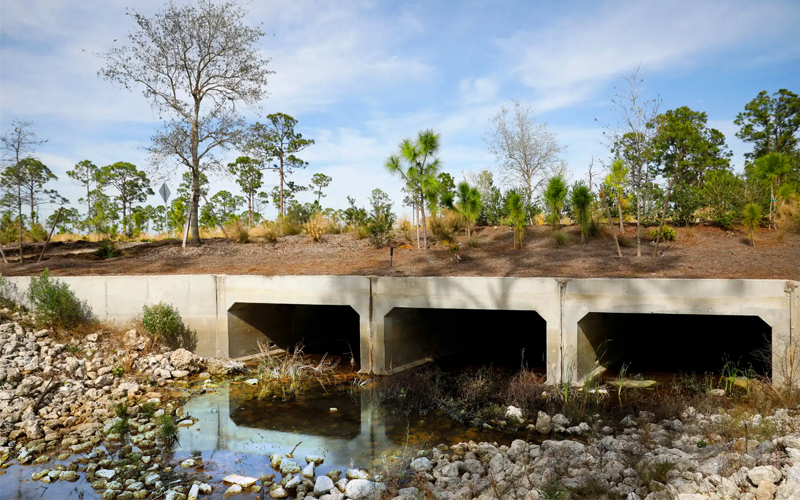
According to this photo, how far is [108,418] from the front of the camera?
8820 millimetres

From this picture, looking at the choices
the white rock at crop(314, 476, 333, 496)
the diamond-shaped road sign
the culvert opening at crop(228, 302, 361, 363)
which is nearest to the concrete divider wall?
the culvert opening at crop(228, 302, 361, 363)

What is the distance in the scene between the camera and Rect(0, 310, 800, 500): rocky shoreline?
18.5 ft

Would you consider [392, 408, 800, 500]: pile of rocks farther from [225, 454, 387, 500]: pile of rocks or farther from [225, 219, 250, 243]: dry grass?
[225, 219, 250, 243]: dry grass

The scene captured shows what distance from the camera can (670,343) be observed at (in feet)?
46.9

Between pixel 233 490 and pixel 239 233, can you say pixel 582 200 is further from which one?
pixel 233 490

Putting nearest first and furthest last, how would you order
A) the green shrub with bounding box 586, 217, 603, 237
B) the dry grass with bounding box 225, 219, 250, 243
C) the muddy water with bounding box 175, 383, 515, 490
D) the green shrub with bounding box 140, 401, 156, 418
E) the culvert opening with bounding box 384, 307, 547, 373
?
the muddy water with bounding box 175, 383, 515, 490 → the green shrub with bounding box 140, 401, 156, 418 → the culvert opening with bounding box 384, 307, 547, 373 → the green shrub with bounding box 586, 217, 603, 237 → the dry grass with bounding box 225, 219, 250, 243

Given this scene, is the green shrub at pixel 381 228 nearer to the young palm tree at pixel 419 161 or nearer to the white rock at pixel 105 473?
the young palm tree at pixel 419 161

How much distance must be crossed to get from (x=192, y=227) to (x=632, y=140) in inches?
606

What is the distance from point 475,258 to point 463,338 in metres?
2.30

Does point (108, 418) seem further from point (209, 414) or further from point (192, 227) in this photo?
point (192, 227)

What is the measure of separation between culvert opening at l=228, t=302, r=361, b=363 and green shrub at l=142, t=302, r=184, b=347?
49.0 inches

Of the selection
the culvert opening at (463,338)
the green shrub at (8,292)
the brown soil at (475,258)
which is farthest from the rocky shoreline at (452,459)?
the green shrub at (8,292)

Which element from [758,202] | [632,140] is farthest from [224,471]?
[758,202]

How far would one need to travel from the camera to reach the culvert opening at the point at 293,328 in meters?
13.2
